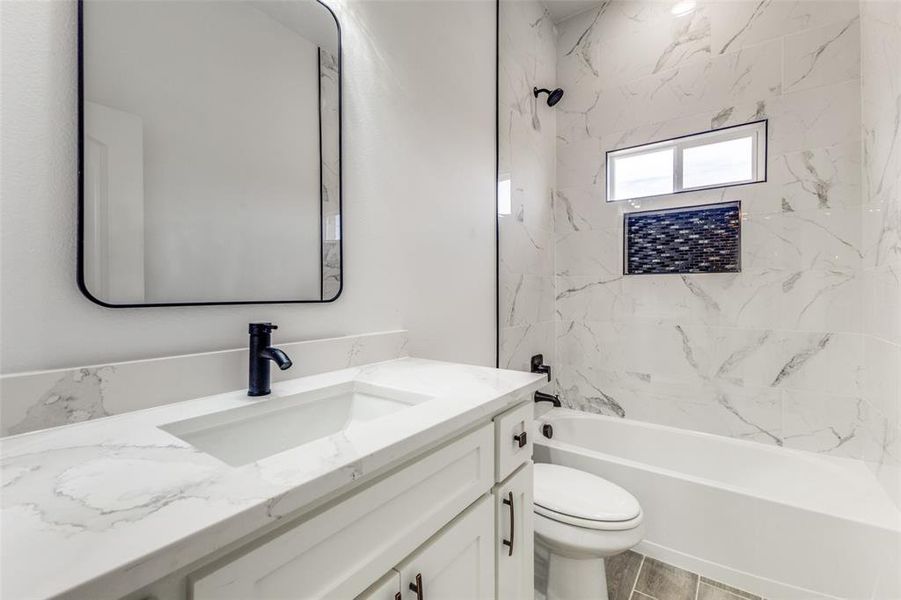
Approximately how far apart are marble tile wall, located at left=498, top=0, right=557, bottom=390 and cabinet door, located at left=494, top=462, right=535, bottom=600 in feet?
3.43

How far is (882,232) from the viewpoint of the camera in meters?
1.57

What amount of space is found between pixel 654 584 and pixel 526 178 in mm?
2047

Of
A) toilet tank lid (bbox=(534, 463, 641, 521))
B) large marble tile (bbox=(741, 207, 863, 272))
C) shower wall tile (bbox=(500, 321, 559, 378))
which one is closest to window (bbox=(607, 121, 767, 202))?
large marble tile (bbox=(741, 207, 863, 272))

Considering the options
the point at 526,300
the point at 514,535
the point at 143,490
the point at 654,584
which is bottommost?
the point at 654,584

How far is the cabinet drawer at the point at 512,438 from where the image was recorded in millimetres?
950

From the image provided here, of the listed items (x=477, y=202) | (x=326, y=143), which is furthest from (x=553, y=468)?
(x=326, y=143)

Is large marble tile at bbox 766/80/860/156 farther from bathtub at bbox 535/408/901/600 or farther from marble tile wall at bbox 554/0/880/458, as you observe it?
bathtub at bbox 535/408/901/600

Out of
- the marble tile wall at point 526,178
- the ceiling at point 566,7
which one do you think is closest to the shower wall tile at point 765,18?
the ceiling at point 566,7

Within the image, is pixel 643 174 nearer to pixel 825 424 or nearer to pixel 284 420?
pixel 825 424

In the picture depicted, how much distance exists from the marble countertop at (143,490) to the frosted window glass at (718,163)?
2072 millimetres

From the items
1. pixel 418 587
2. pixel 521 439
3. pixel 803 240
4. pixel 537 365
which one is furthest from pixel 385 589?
pixel 803 240

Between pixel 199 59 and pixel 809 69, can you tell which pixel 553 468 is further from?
pixel 809 69

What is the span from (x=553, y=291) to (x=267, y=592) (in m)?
2.36

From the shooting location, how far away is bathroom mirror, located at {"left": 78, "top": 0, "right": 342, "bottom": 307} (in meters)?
0.79
